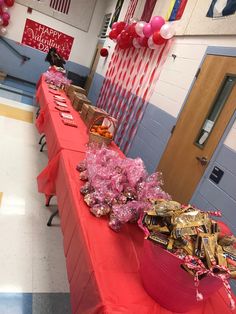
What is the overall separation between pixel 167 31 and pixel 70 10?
19.1 feet

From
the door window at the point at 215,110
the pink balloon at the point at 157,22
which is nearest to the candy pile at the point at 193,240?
the door window at the point at 215,110

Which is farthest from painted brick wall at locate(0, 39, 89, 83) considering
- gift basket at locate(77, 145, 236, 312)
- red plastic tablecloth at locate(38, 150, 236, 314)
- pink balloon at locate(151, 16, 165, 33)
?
gift basket at locate(77, 145, 236, 312)

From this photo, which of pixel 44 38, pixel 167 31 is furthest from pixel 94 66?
pixel 167 31

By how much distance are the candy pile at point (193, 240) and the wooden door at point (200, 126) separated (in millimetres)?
1599

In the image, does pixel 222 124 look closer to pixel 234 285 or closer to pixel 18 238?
pixel 234 285

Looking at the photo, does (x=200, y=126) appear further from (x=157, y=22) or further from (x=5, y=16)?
(x=5, y=16)

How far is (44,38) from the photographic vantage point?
8.29 meters

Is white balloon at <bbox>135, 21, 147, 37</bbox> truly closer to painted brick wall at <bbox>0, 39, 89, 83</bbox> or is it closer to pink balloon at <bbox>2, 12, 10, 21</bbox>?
painted brick wall at <bbox>0, 39, 89, 83</bbox>

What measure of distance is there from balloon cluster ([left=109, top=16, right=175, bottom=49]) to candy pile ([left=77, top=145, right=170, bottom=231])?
2.65 metres

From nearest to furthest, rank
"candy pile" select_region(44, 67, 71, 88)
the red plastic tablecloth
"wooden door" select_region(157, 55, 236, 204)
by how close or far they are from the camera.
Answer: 1. the red plastic tablecloth
2. "wooden door" select_region(157, 55, 236, 204)
3. "candy pile" select_region(44, 67, 71, 88)

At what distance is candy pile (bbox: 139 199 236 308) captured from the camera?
2.73 feet

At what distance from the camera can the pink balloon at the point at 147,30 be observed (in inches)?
154

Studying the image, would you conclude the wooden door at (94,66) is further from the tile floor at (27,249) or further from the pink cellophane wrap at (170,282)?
the pink cellophane wrap at (170,282)

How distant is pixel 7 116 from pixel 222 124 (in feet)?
12.8
